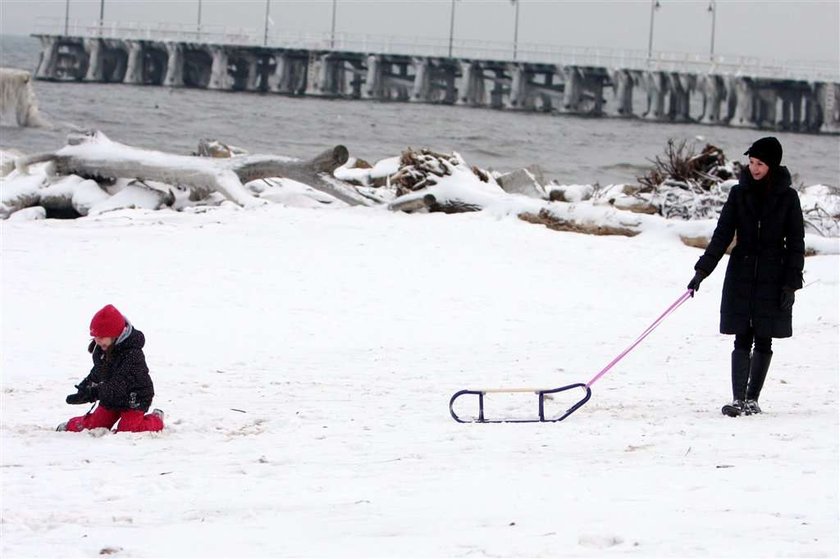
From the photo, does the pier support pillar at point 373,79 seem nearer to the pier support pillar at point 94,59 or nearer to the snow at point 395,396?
the pier support pillar at point 94,59

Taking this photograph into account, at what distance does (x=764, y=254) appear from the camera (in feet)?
21.7

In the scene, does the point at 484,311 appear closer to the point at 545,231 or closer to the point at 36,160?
the point at 545,231

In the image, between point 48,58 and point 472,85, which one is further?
point 48,58

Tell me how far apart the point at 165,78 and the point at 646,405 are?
7457 centimetres

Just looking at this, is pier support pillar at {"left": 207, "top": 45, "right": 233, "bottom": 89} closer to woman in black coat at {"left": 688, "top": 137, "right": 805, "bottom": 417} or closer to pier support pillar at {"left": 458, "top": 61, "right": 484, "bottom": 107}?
pier support pillar at {"left": 458, "top": 61, "right": 484, "bottom": 107}

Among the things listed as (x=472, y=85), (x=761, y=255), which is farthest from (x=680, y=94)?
(x=761, y=255)

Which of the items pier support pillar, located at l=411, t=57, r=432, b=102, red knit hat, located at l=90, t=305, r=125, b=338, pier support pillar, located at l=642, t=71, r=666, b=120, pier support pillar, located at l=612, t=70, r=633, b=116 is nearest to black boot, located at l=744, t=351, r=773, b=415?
red knit hat, located at l=90, t=305, r=125, b=338

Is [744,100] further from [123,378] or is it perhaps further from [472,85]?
[123,378]

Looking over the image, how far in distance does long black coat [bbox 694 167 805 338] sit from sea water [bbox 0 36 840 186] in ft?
48.2

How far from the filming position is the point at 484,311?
11.4 metres

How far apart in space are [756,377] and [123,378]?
3236 millimetres

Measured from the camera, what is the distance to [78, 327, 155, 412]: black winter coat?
20.7 feet

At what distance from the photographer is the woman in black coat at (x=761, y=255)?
21.6 ft

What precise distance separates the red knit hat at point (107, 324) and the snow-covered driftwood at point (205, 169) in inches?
386
